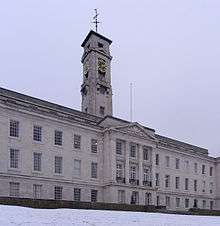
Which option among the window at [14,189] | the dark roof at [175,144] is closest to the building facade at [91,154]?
the window at [14,189]

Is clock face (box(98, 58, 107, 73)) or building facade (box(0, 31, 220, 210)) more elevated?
clock face (box(98, 58, 107, 73))

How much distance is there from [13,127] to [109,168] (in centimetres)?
1698

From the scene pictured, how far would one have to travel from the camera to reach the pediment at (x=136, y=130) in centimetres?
6927

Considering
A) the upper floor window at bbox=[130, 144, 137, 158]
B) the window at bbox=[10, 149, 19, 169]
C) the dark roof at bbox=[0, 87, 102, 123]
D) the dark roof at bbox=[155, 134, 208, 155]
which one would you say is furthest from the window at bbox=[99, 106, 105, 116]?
the window at bbox=[10, 149, 19, 169]

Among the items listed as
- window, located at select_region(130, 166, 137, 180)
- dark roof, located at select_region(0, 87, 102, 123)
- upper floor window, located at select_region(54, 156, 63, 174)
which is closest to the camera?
dark roof, located at select_region(0, 87, 102, 123)

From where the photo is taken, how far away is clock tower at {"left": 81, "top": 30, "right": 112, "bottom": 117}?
8412 cm

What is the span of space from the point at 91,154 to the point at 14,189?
1442 cm

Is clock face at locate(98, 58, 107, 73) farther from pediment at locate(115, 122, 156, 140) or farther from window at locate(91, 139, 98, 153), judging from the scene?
window at locate(91, 139, 98, 153)

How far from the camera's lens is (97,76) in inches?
3359

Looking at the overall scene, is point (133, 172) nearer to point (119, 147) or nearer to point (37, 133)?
point (119, 147)

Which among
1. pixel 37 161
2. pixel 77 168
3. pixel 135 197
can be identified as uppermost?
pixel 37 161

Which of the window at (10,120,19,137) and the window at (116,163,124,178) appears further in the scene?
the window at (116,163,124,178)

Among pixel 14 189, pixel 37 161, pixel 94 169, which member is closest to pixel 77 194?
pixel 94 169

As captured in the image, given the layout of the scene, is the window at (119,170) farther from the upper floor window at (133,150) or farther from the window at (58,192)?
the window at (58,192)
